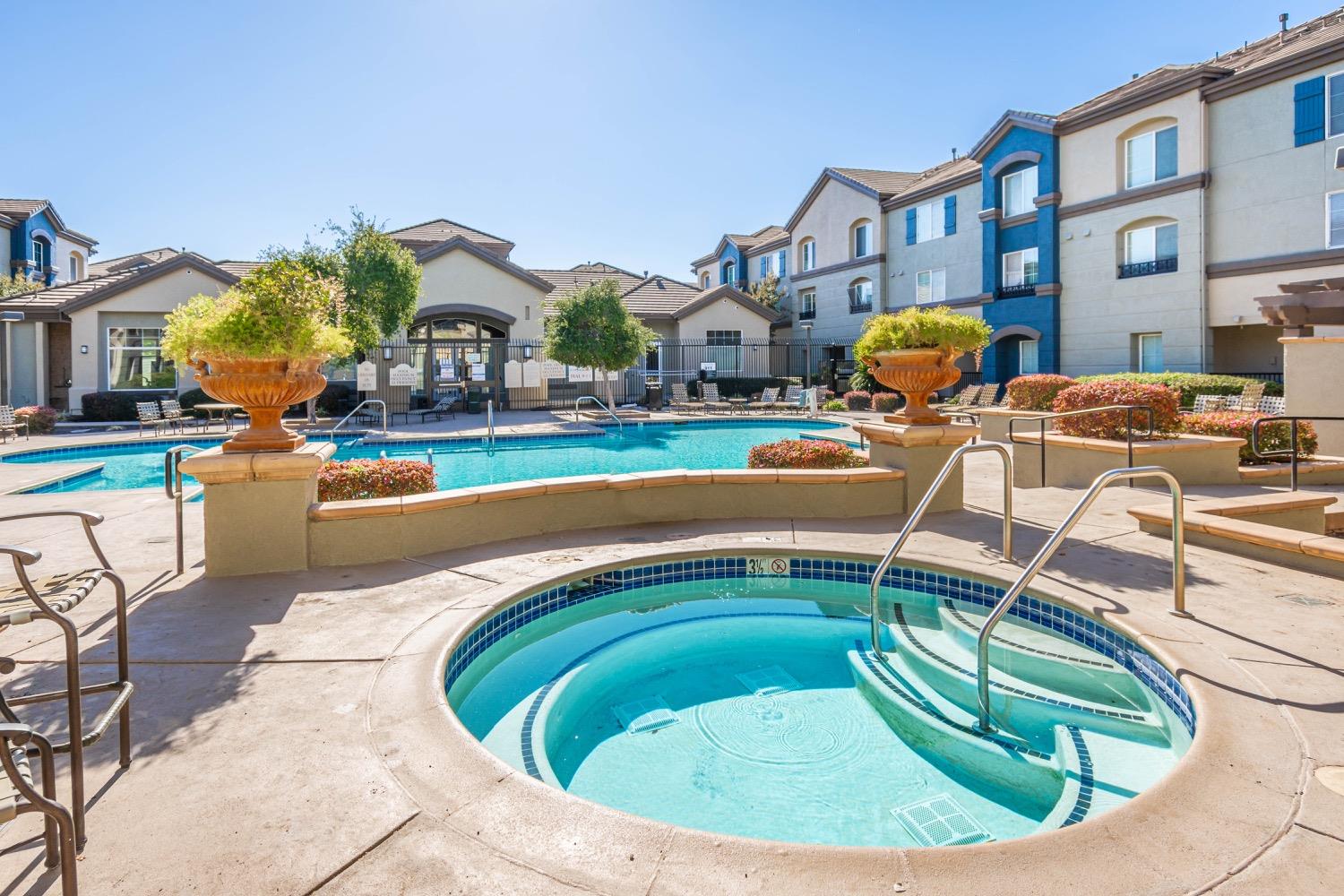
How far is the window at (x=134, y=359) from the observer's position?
23.6m

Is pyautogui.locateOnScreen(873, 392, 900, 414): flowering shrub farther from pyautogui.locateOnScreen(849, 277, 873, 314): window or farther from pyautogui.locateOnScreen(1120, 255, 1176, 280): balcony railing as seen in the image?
pyautogui.locateOnScreen(849, 277, 873, 314): window

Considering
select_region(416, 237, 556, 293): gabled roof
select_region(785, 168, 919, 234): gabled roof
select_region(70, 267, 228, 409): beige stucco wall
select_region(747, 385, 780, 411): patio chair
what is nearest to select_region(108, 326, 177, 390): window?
select_region(70, 267, 228, 409): beige stucco wall

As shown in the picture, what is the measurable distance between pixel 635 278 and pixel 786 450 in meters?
30.4

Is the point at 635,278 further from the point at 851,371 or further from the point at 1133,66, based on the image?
the point at 1133,66

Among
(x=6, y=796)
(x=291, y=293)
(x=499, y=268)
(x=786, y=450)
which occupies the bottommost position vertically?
(x=6, y=796)

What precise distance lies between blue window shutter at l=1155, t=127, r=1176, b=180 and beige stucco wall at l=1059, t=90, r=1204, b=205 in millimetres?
197

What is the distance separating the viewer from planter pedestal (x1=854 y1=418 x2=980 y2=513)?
7.59 metres

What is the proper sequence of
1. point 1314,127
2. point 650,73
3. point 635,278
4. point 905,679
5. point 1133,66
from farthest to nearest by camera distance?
point 635,278, point 1133,66, point 1314,127, point 650,73, point 905,679

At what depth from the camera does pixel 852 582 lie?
5934 millimetres

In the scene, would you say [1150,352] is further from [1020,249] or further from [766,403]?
[766,403]

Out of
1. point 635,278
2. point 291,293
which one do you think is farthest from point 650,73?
point 635,278

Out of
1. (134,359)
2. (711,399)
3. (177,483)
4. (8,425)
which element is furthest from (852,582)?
(134,359)

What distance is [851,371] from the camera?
31109mm

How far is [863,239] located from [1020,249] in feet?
26.6
